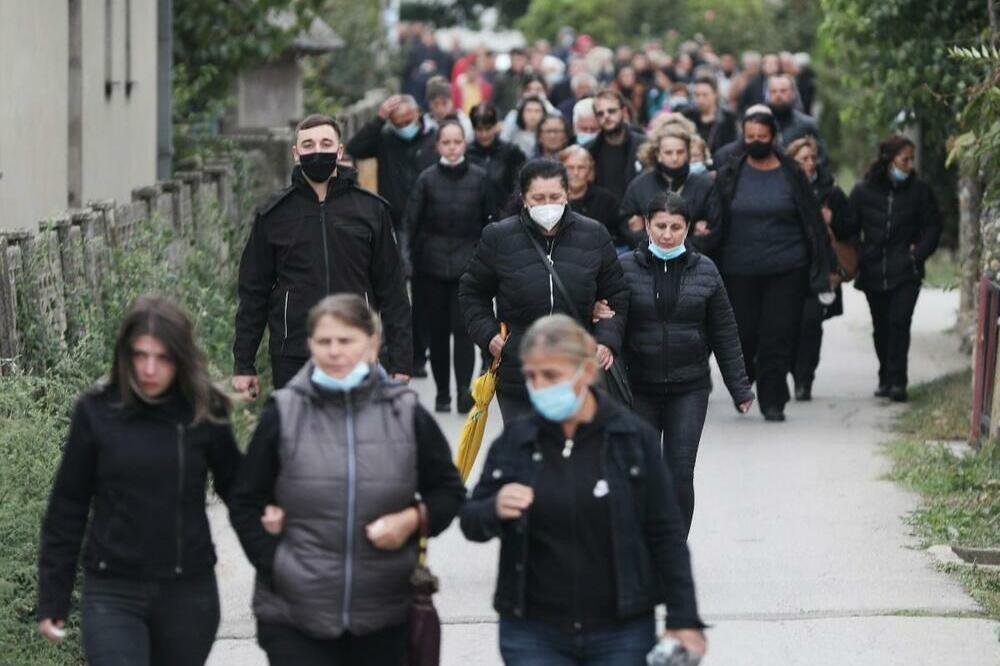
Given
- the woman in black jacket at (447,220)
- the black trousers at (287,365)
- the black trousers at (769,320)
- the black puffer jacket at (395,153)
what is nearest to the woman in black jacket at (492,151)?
the black puffer jacket at (395,153)

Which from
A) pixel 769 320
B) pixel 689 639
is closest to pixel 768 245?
pixel 769 320

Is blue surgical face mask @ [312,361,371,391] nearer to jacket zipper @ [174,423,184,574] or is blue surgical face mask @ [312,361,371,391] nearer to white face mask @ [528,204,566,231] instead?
jacket zipper @ [174,423,184,574]

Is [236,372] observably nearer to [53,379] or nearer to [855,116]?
[53,379]

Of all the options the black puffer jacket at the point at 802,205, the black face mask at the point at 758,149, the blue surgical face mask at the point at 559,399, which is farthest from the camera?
the black puffer jacket at the point at 802,205

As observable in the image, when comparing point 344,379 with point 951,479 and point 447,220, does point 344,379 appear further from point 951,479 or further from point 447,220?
point 447,220

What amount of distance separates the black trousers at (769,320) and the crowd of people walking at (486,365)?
1 cm

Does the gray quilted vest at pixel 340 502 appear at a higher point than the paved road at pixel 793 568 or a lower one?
higher

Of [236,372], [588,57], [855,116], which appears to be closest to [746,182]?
[855,116]

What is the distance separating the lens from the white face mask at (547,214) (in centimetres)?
909

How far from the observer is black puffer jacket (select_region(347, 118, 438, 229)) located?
16031mm

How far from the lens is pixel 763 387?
14.0 metres

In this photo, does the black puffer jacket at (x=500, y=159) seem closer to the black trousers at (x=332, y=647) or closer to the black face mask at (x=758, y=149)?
the black face mask at (x=758, y=149)

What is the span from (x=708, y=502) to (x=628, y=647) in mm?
5761

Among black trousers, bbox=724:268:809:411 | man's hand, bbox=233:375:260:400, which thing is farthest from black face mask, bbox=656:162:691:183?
man's hand, bbox=233:375:260:400
